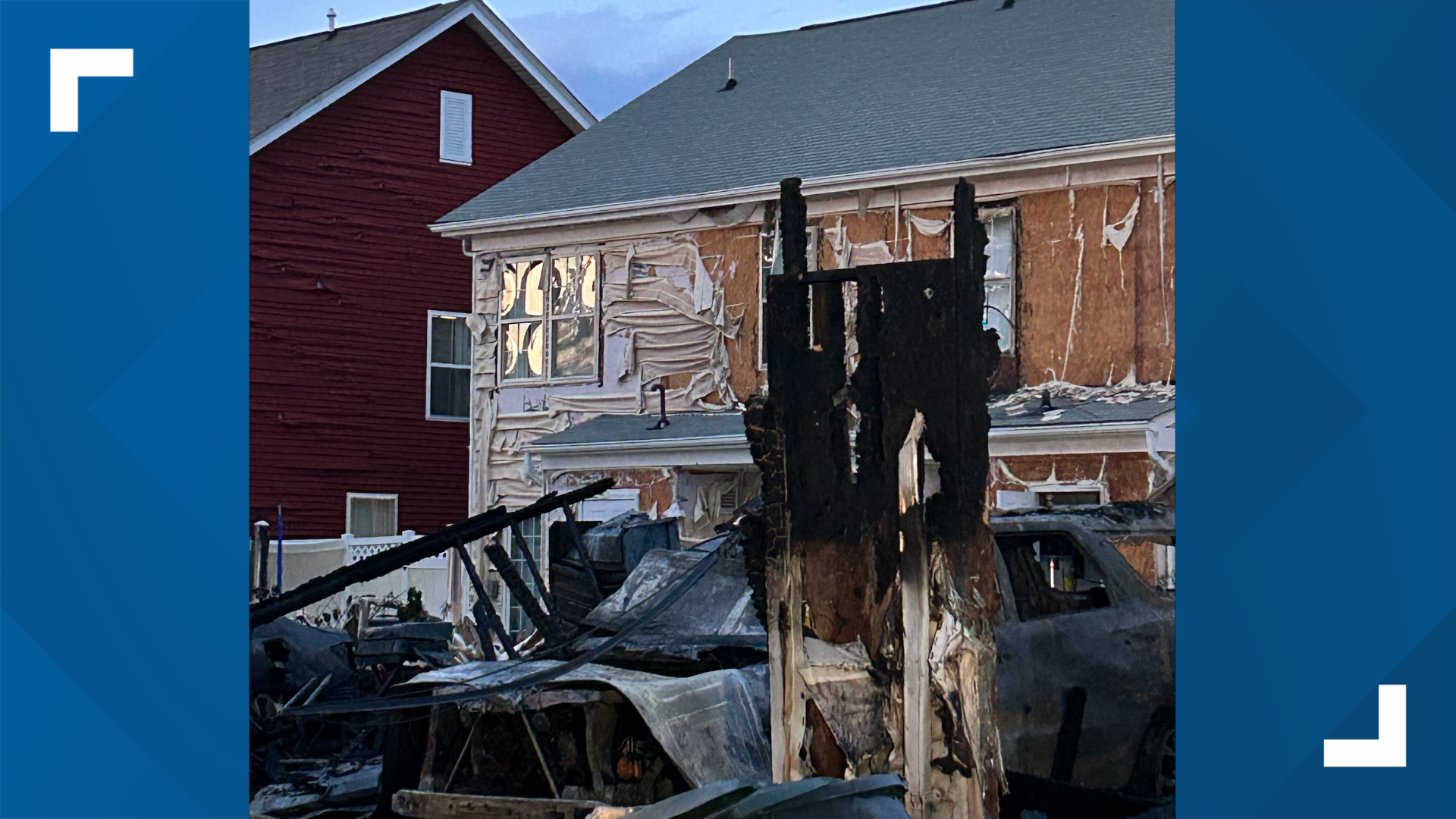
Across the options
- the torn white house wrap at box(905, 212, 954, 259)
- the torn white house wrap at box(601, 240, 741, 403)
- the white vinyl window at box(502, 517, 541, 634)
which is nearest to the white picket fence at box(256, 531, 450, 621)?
the white vinyl window at box(502, 517, 541, 634)

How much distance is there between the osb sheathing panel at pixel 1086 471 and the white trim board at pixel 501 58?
35.5 feet

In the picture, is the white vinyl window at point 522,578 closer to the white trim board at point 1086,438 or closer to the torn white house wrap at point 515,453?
the torn white house wrap at point 515,453

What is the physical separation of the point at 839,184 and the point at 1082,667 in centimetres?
979

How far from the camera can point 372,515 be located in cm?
2333

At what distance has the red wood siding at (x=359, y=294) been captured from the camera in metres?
22.7

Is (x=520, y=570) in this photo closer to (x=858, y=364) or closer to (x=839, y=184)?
(x=839, y=184)

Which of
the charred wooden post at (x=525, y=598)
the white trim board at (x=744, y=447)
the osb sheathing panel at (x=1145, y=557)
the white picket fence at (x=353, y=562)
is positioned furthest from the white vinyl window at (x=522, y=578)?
the charred wooden post at (x=525, y=598)

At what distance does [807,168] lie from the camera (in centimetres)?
1816

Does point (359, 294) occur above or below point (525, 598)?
above

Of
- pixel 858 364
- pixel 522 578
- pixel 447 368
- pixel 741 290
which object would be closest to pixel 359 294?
pixel 447 368

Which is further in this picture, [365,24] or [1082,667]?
[365,24]

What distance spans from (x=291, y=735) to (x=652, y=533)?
2774 millimetres
